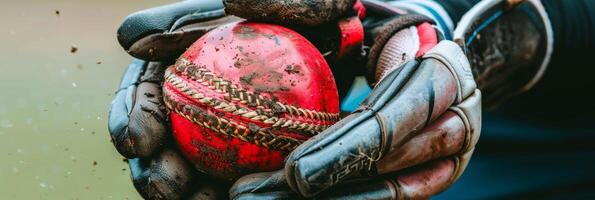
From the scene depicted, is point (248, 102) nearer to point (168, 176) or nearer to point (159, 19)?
point (168, 176)

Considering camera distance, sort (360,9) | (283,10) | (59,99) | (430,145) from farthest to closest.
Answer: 1. (59,99)
2. (360,9)
3. (283,10)
4. (430,145)

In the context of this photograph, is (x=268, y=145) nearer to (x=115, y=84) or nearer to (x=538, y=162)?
(x=538, y=162)

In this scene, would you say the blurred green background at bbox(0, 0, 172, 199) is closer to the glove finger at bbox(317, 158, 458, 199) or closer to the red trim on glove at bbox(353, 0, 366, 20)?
the red trim on glove at bbox(353, 0, 366, 20)

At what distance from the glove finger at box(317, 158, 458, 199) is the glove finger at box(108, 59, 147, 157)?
16.3 inches

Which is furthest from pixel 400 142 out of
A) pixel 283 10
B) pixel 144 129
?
pixel 144 129

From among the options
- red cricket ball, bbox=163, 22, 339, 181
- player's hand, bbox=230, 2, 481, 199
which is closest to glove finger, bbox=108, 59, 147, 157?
red cricket ball, bbox=163, 22, 339, 181

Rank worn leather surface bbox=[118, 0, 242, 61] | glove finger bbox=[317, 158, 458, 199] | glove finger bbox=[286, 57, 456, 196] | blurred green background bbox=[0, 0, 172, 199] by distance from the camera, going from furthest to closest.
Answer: blurred green background bbox=[0, 0, 172, 199], worn leather surface bbox=[118, 0, 242, 61], glove finger bbox=[317, 158, 458, 199], glove finger bbox=[286, 57, 456, 196]

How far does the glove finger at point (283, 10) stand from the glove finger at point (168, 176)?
0.29 metres

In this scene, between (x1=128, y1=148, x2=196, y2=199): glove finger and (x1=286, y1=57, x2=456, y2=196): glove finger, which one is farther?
(x1=128, y1=148, x2=196, y2=199): glove finger

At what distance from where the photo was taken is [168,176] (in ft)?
4.31

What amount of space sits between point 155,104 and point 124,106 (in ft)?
0.31

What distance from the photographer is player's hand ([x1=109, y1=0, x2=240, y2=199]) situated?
1.32 metres

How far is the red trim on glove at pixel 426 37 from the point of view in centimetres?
143

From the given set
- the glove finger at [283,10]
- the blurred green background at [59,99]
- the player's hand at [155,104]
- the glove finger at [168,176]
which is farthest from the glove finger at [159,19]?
the blurred green background at [59,99]
